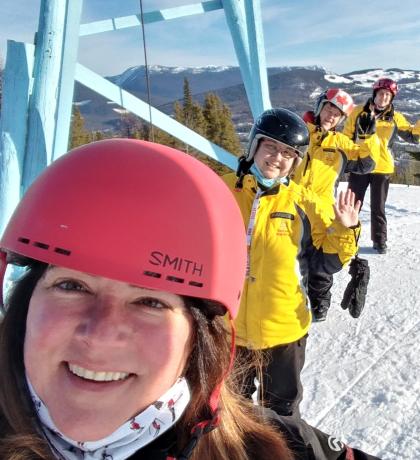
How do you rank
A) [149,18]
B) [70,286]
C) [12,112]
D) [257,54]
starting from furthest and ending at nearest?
[257,54]
[149,18]
[12,112]
[70,286]

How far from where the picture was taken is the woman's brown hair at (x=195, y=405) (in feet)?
4.08

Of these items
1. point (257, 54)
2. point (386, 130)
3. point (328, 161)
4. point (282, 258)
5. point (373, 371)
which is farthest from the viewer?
point (386, 130)

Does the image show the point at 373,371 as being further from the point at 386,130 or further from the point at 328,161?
the point at 386,130

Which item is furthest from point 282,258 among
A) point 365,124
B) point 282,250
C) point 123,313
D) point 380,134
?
point 380,134

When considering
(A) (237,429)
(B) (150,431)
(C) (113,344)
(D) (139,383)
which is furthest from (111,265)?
(A) (237,429)

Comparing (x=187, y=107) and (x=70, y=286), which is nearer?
(x=70, y=286)

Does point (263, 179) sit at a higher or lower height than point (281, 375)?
higher

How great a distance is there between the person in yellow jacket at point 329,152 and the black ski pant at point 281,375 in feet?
5.59

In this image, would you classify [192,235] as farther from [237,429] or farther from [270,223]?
[270,223]

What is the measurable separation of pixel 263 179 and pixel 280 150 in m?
0.22

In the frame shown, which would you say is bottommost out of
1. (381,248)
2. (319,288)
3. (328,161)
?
(381,248)

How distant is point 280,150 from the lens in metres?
2.80

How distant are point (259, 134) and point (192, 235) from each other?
5.68 ft

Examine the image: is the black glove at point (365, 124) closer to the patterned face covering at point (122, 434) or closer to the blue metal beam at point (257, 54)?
the blue metal beam at point (257, 54)
